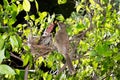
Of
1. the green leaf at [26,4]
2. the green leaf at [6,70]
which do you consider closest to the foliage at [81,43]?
the green leaf at [26,4]

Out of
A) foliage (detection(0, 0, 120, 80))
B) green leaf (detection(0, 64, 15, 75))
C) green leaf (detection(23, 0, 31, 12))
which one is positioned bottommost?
foliage (detection(0, 0, 120, 80))

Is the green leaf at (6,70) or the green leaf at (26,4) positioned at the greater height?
the green leaf at (26,4)

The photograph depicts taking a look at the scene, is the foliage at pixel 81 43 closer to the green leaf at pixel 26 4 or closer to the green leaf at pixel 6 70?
the green leaf at pixel 26 4

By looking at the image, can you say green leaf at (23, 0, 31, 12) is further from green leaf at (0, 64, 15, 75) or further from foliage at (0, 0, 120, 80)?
green leaf at (0, 64, 15, 75)

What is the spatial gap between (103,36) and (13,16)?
2.43ft

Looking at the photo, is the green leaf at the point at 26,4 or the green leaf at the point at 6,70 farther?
the green leaf at the point at 26,4

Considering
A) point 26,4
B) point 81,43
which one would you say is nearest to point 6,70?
point 26,4

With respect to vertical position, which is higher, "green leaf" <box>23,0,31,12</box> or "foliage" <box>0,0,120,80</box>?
"green leaf" <box>23,0,31,12</box>

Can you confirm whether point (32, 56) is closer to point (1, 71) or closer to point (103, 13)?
point (1, 71)

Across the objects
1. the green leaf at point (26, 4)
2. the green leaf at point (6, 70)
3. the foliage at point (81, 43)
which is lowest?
the foliage at point (81, 43)

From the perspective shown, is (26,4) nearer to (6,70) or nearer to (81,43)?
(6,70)

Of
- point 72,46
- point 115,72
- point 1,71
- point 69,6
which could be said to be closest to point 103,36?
point 115,72

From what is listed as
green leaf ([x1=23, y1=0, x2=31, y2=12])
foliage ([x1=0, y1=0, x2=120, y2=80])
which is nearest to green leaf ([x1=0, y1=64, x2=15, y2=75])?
foliage ([x1=0, y1=0, x2=120, y2=80])

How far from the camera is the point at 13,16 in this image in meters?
0.87
